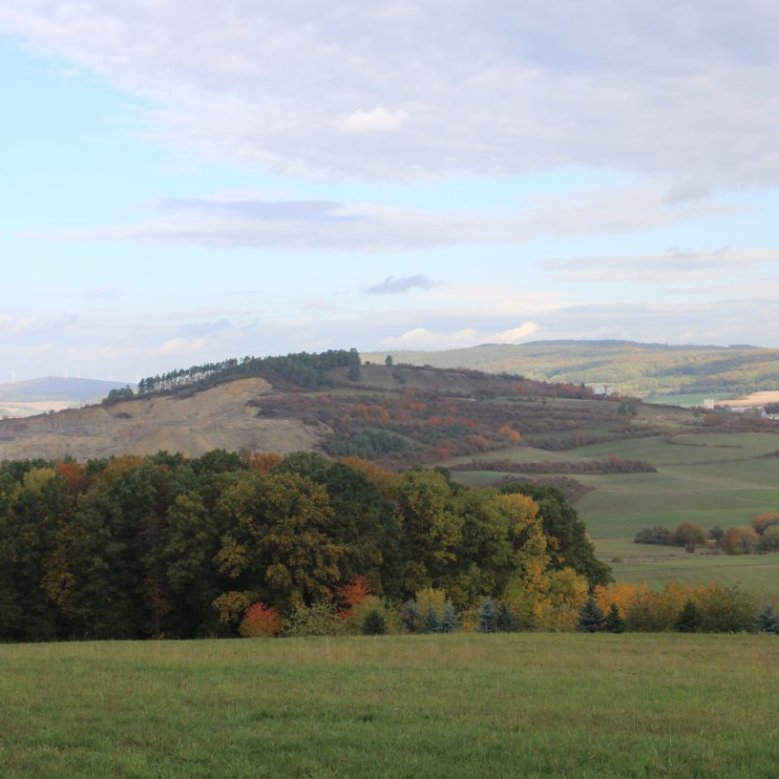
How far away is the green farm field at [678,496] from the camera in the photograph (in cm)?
7519

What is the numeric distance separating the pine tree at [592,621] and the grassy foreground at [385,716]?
12.2 metres

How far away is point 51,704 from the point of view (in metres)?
15.0

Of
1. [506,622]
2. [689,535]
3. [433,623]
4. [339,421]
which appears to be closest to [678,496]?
[689,535]

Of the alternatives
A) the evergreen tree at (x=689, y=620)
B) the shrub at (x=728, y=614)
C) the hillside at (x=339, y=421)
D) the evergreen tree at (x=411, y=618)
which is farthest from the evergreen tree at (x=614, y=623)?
the hillside at (x=339, y=421)

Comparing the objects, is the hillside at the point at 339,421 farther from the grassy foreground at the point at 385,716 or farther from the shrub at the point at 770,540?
the grassy foreground at the point at 385,716

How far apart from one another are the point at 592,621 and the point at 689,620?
3522 mm

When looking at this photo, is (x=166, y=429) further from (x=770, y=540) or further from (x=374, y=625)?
(x=374, y=625)

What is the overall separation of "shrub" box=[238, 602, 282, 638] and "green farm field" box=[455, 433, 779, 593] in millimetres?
34185

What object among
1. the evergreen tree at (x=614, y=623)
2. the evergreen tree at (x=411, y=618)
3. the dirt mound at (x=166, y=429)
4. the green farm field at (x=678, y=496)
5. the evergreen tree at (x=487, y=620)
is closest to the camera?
Result: the evergreen tree at (x=614, y=623)

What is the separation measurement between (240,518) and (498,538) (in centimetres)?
1590

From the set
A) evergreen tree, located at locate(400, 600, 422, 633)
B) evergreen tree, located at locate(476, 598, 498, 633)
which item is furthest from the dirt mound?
evergreen tree, located at locate(476, 598, 498, 633)

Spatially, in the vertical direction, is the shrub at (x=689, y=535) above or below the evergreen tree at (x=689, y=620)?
below

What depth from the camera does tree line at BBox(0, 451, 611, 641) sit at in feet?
154

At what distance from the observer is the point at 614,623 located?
3669cm
